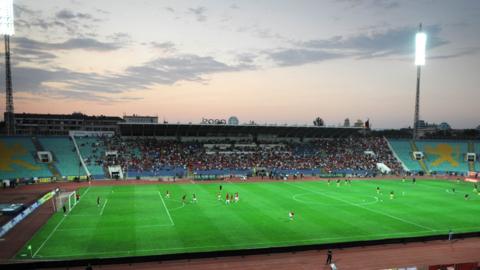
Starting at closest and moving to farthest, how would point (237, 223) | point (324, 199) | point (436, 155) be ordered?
point (237, 223), point (324, 199), point (436, 155)

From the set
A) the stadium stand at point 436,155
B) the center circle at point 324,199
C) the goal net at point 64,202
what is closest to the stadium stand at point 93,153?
the goal net at point 64,202

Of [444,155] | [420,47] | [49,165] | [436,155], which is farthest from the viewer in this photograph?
[444,155]

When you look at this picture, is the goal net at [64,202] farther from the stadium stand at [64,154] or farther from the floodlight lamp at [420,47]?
the floodlight lamp at [420,47]

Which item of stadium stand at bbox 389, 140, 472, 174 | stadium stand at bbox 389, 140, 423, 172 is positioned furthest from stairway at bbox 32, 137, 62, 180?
stadium stand at bbox 389, 140, 472, 174

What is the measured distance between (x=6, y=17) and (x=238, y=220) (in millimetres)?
48489

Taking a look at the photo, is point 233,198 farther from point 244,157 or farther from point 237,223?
point 244,157

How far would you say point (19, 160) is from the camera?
6375cm

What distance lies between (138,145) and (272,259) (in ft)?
192

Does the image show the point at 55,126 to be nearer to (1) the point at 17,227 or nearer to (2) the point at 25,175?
(2) the point at 25,175

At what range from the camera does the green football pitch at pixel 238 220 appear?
27.0 meters

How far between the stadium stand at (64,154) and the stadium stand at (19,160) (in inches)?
89.5

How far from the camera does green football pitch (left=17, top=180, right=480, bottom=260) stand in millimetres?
27047

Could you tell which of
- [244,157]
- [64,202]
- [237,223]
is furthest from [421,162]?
[64,202]

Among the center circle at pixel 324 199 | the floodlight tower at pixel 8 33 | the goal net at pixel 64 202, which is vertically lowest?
the center circle at pixel 324 199
